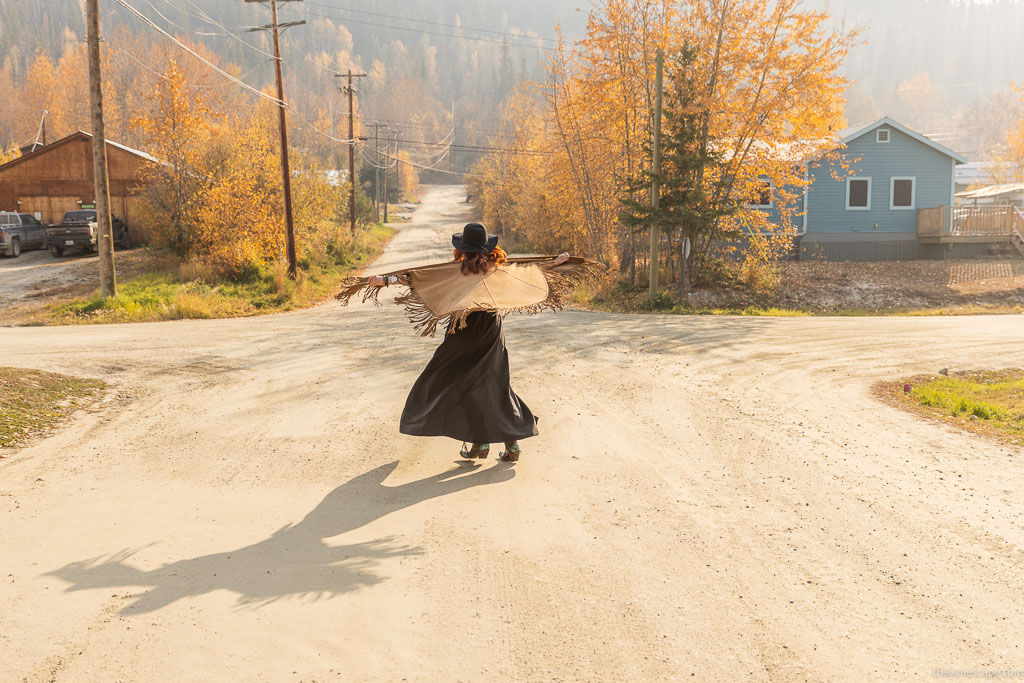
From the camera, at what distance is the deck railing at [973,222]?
113 ft

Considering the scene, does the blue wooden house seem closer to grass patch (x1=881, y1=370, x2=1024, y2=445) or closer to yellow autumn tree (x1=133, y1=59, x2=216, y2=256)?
yellow autumn tree (x1=133, y1=59, x2=216, y2=256)

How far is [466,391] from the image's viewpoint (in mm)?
6887

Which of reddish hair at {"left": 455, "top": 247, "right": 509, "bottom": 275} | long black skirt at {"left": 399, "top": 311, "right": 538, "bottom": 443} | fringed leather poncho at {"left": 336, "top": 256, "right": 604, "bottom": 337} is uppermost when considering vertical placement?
reddish hair at {"left": 455, "top": 247, "right": 509, "bottom": 275}

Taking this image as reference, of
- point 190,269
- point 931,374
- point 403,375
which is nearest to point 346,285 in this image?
point 403,375

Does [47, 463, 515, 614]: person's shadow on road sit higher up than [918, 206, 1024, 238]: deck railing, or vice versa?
[918, 206, 1024, 238]: deck railing

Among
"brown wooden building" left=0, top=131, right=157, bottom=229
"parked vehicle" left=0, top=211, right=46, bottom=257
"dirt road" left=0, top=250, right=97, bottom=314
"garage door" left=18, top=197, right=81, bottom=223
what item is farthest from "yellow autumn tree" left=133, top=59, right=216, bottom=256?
"garage door" left=18, top=197, right=81, bottom=223

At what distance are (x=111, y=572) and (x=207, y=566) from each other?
1.85 feet

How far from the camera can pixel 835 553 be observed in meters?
5.12

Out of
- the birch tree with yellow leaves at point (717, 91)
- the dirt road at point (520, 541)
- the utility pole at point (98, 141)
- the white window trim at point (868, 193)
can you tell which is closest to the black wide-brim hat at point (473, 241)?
the dirt road at point (520, 541)

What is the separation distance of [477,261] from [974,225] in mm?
35511

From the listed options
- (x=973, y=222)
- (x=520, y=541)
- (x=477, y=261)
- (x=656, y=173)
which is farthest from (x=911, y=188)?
(x=520, y=541)

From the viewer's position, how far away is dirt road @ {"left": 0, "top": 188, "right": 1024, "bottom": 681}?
3877mm

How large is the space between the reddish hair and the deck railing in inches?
1339

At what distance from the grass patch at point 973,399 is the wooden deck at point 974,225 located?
25940 mm
